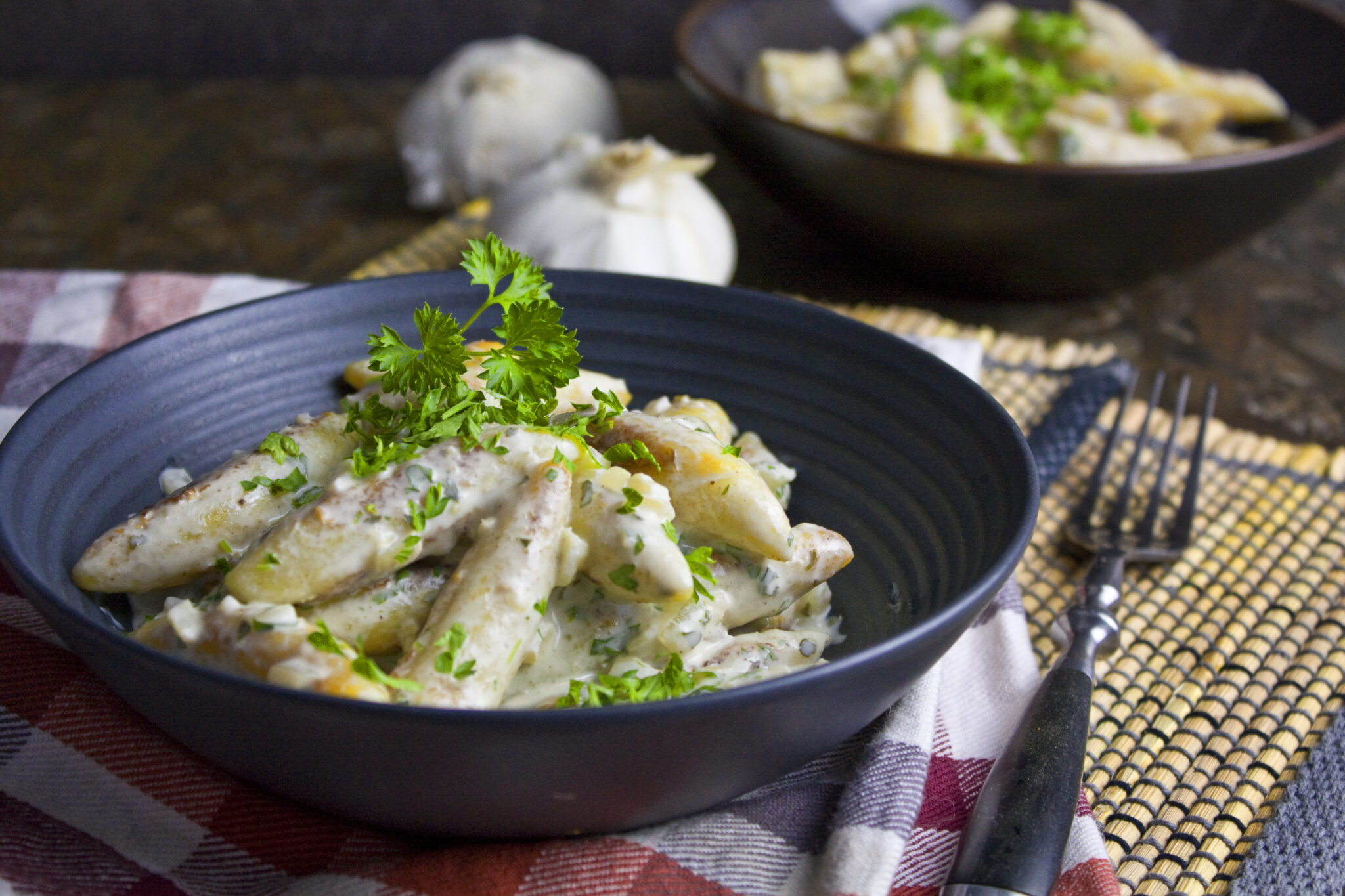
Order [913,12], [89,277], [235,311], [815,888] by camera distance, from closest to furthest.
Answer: [815,888], [235,311], [89,277], [913,12]

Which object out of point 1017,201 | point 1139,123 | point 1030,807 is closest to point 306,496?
point 1030,807

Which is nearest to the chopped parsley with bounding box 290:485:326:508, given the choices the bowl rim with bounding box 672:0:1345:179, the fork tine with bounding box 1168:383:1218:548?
the fork tine with bounding box 1168:383:1218:548

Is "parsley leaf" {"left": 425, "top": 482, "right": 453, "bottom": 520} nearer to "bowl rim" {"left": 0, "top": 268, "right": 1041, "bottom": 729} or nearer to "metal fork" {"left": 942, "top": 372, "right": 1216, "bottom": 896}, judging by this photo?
"bowl rim" {"left": 0, "top": 268, "right": 1041, "bottom": 729}

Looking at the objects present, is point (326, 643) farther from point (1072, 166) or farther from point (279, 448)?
point (1072, 166)

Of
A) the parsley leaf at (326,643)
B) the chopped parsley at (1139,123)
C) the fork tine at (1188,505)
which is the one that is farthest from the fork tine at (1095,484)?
the parsley leaf at (326,643)

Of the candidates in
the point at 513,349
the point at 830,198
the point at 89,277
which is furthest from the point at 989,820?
the point at 89,277

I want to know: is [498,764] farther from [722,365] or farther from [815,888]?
[722,365]
